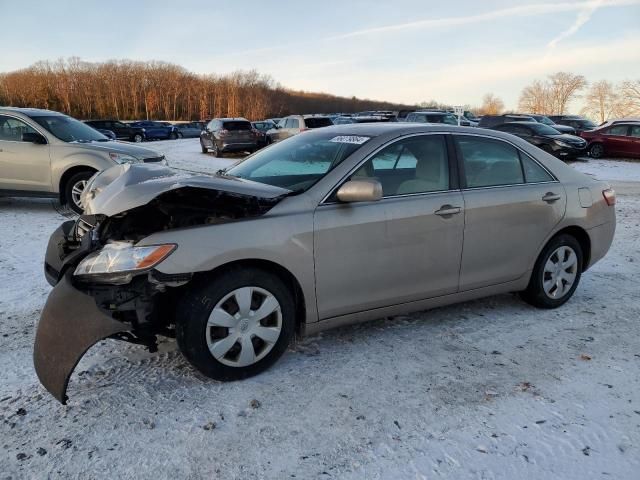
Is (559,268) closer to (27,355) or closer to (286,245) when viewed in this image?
(286,245)

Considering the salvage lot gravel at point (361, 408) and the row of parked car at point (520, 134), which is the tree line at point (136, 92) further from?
the salvage lot gravel at point (361, 408)

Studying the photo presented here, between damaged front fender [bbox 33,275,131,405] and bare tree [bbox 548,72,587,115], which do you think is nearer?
damaged front fender [bbox 33,275,131,405]

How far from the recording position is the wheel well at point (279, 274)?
295 centimetres

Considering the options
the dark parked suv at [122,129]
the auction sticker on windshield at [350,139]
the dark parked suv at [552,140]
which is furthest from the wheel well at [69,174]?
the dark parked suv at [122,129]

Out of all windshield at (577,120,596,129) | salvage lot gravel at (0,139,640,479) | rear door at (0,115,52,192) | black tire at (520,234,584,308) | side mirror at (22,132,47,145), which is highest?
side mirror at (22,132,47,145)

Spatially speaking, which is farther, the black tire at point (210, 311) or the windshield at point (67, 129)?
the windshield at point (67, 129)

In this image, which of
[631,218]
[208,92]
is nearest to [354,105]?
[208,92]

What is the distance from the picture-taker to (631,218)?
28.1 ft

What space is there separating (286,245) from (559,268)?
8.53 ft

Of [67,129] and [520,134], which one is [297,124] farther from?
[67,129]

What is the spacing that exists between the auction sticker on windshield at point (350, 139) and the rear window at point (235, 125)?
18.1 metres

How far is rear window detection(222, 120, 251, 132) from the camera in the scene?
2125 centimetres

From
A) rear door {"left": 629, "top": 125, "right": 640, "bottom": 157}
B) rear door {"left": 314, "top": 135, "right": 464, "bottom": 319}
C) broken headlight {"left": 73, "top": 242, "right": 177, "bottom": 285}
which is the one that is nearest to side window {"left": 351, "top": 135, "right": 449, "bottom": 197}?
rear door {"left": 314, "top": 135, "right": 464, "bottom": 319}

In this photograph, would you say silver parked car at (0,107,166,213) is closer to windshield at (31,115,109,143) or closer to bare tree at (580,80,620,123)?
windshield at (31,115,109,143)
